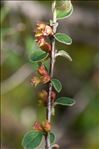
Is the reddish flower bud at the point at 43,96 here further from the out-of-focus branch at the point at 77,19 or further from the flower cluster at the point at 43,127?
the out-of-focus branch at the point at 77,19

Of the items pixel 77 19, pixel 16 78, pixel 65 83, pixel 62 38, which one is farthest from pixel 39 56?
pixel 65 83

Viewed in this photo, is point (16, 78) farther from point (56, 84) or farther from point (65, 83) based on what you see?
point (56, 84)

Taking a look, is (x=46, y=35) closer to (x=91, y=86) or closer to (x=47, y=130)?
(x=47, y=130)

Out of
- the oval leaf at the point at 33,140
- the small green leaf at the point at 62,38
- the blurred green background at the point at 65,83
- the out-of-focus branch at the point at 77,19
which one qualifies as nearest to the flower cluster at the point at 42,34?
the small green leaf at the point at 62,38

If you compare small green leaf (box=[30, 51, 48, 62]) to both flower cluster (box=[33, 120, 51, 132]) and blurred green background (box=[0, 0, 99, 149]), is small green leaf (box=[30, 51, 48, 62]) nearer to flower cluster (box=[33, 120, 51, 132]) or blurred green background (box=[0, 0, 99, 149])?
flower cluster (box=[33, 120, 51, 132])

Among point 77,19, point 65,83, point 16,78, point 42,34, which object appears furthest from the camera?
point 65,83

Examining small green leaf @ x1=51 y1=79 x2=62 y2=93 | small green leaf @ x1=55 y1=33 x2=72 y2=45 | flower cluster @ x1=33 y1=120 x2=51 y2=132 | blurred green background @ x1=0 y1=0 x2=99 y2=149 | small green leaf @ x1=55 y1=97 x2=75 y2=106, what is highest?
small green leaf @ x1=55 y1=33 x2=72 y2=45

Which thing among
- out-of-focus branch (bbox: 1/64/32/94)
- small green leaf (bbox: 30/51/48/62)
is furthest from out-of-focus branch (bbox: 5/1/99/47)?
small green leaf (bbox: 30/51/48/62)
